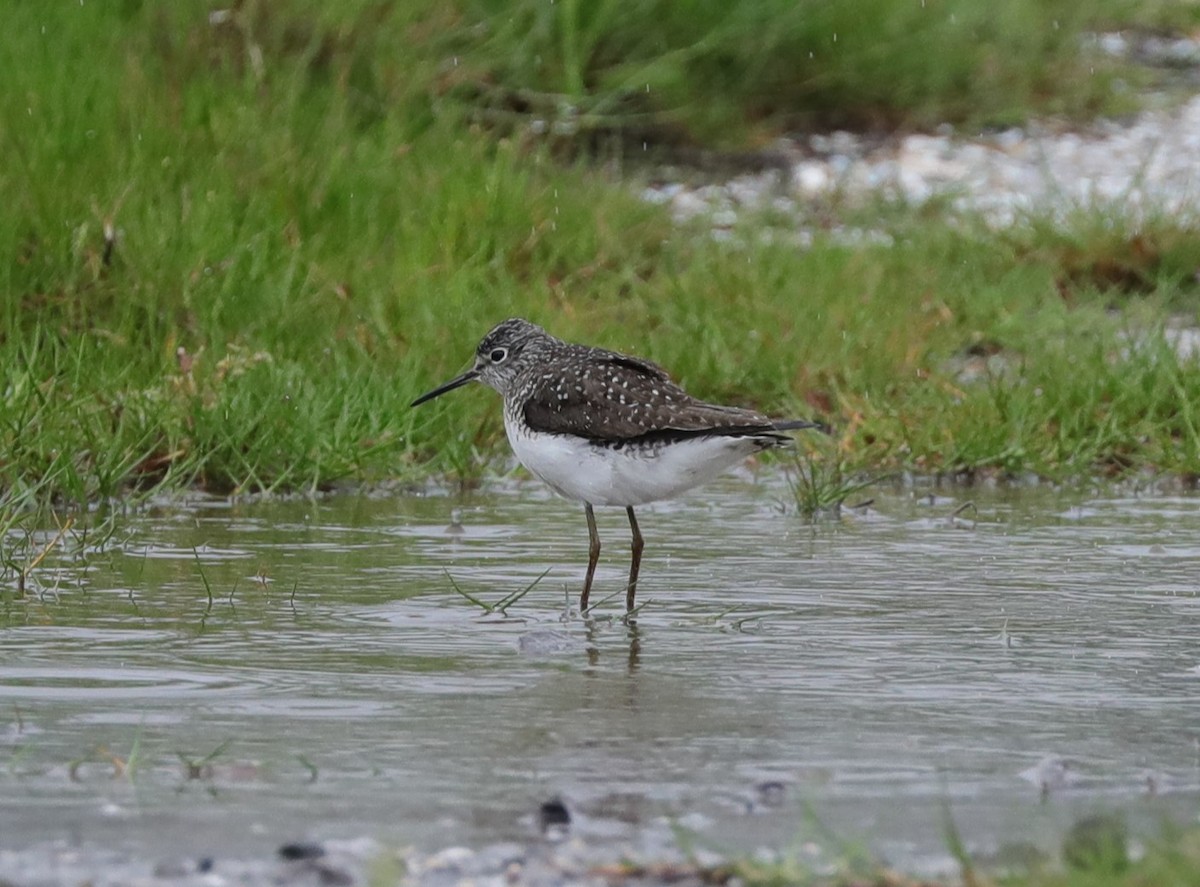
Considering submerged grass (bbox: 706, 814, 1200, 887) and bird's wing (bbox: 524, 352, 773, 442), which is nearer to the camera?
submerged grass (bbox: 706, 814, 1200, 887)

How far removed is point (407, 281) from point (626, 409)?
4065 millimetres

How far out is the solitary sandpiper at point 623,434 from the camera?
6332mm

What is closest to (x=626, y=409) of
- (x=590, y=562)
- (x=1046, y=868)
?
(x=590, y=562)

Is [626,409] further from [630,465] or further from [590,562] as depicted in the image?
[590,562]

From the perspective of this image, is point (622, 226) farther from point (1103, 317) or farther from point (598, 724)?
point (598, 724)

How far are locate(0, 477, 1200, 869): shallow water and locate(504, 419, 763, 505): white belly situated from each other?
353mm

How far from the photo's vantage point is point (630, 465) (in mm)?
6414

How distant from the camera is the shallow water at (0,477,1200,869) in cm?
401

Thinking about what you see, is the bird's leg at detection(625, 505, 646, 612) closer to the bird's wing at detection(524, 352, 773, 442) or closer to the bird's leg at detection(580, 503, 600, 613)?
the bird's leg at detection(580, 503, 600, 613)

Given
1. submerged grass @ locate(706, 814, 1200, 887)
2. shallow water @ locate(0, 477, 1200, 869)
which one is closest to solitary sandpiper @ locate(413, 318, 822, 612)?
shallow water @ locate(0, 477, 1200, 869)

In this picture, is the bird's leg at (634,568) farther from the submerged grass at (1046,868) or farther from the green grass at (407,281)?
the submerged grass at (1046,868)

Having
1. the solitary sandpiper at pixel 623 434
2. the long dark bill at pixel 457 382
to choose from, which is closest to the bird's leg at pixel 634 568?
the solitary sandpiper at pixel 623 434

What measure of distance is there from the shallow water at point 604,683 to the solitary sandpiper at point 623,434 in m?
0.36

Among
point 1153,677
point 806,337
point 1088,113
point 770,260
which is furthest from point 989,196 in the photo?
point 1153,677
